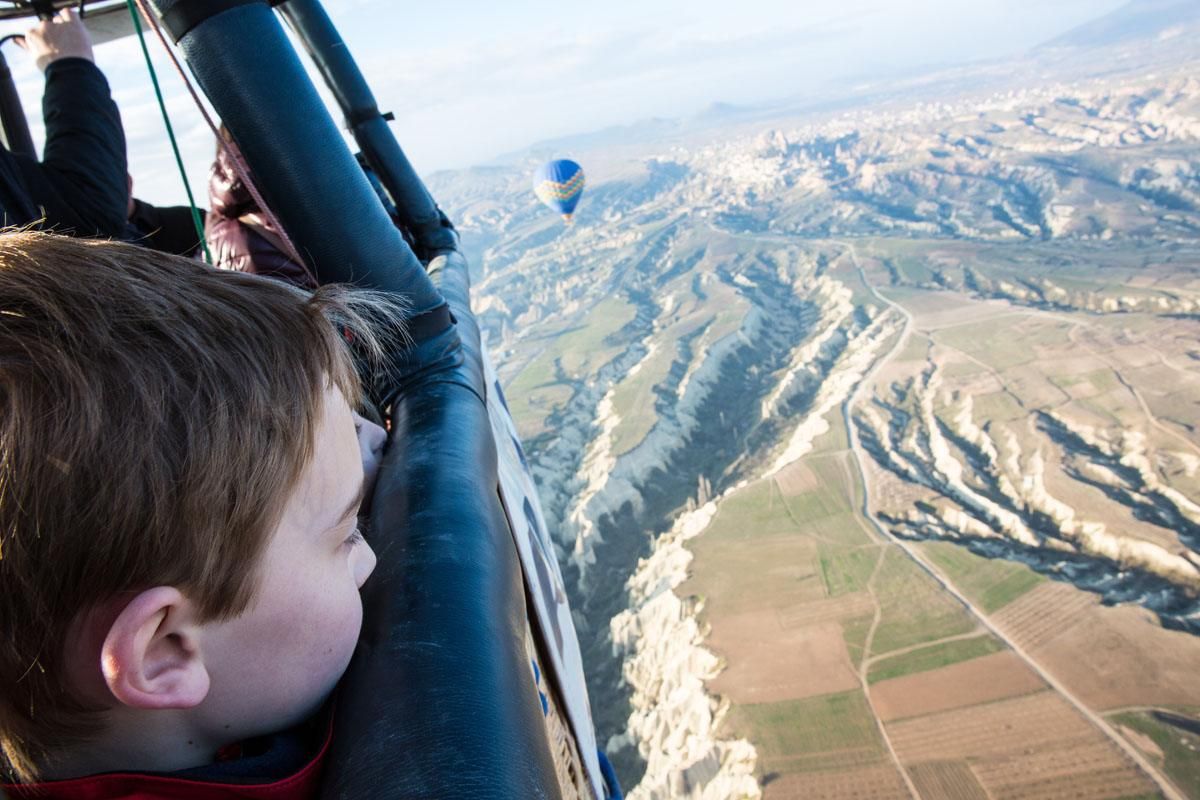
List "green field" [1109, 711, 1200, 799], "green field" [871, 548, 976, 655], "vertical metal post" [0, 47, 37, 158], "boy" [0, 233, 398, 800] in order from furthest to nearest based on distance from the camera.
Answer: "green field" [871, 548, 976, 655]
"green field" [1109, 711, 1200, 799]
"vertical metal post" [0, 47, 37, 158]
"boy" [0, 233, 398, 800]

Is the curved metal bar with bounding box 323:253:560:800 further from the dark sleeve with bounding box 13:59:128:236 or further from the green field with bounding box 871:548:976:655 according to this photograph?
the green field with bounding box 871:548:976:655

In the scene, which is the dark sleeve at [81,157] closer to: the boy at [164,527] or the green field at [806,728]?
the boy at [164,527]

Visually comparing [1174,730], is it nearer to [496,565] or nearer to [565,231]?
[496,565]

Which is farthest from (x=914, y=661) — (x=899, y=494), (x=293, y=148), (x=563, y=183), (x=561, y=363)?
(x=561, y=363)

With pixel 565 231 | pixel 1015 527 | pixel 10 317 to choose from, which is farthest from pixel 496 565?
pixel 565 231

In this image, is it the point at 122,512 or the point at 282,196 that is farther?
the point at 282,196

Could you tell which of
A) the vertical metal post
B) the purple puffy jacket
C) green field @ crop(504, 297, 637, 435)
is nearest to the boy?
the purple puffy jacket

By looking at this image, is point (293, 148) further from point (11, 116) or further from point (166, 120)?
point (11, 116)
